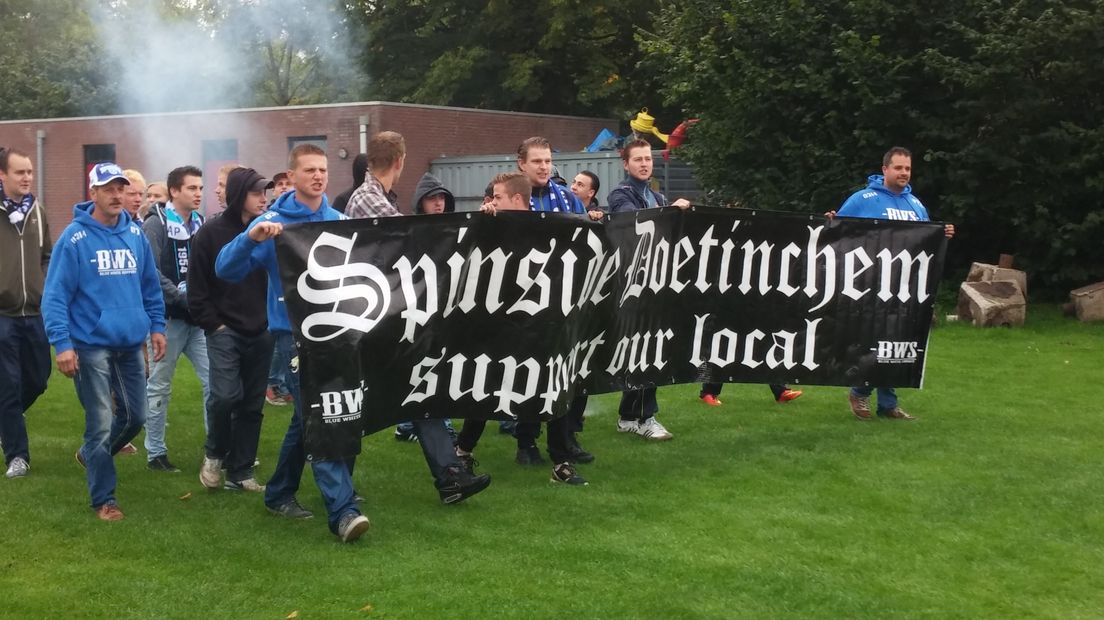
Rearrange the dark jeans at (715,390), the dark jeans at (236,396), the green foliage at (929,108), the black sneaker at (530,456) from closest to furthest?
1. the dark jeans at (236,396)
2. the black sneaker at (530,456)
3. the dark jeans at (715,390)
4. the green foliage at (929,108)

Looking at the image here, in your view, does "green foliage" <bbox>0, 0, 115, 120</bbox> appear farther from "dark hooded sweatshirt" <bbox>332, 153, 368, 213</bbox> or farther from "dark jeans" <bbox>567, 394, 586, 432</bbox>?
"dark jeans" <bbox>567, 394, 586, 432</bbox>

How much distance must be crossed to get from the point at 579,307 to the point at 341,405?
1638 mm

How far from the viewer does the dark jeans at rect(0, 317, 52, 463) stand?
709 centimetres

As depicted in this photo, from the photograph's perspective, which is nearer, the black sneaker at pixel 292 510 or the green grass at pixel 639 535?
the green grass at pixel 639 535

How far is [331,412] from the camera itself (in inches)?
218

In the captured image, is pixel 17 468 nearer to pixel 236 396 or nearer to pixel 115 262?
pixel 236 396

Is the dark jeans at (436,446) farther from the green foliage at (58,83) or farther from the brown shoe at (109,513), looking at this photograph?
the green foliage at (58,83)

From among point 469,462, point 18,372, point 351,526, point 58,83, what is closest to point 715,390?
point 469,462

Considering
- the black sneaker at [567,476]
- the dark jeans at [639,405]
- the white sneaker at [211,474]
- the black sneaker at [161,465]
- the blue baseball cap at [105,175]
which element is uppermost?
the blue baseball cap at [105,175]

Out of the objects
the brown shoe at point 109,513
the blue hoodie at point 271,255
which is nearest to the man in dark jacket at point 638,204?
the blue hoodie at point 271,255

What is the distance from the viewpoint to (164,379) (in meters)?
7.64

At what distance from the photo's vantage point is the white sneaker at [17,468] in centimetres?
715

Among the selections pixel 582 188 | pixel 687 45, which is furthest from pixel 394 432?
pixel 687 45

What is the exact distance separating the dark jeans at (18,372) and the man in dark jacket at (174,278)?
0.69 meters
